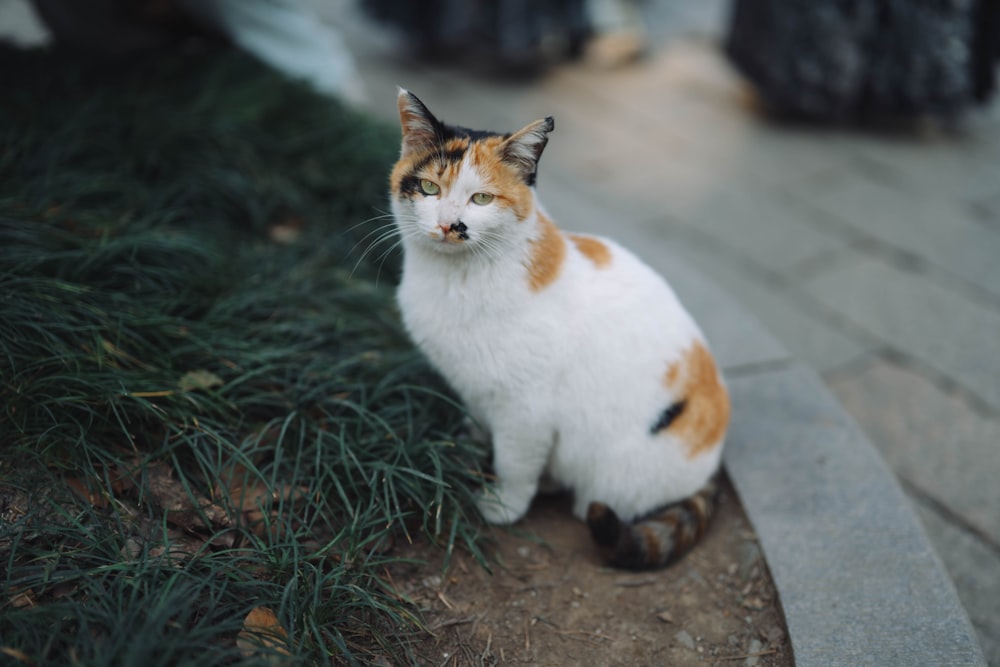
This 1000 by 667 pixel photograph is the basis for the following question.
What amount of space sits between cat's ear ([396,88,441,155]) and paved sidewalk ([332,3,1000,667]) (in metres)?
1.43

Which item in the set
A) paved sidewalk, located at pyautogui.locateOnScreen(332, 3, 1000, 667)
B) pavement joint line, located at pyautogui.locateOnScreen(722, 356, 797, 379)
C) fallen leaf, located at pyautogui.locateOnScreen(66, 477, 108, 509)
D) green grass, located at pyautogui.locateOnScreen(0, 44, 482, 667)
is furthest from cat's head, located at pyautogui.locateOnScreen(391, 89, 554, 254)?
paved sidewalk, located at pyautogui.locateOnScreen(332, 3, 1000, 667)

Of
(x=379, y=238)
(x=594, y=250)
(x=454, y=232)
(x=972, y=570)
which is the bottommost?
(x=972, y=570)

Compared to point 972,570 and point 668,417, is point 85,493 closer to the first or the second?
point 668,417

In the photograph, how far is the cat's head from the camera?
5.51ft

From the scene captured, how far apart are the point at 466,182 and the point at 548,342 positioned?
1.53ft

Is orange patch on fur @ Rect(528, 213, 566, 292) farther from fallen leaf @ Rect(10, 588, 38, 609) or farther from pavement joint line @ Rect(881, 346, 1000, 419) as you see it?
pavement joint line @ Rect(881, 346, 1000, 419)

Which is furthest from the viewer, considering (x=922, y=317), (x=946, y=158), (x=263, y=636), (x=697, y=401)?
(x=946, y=158)

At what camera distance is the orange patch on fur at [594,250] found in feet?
6.38

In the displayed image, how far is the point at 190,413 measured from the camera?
1.89 metres

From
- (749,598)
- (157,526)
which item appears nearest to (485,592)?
(749,598)

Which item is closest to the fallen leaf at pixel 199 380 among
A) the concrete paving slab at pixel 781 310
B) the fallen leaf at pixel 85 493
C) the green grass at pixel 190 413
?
the green grass at pixel 190 413

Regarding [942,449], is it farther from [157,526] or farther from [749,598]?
[157,526]

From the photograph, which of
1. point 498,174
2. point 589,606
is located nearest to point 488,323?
point 498,174

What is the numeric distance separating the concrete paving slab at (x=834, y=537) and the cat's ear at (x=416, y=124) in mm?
1365
